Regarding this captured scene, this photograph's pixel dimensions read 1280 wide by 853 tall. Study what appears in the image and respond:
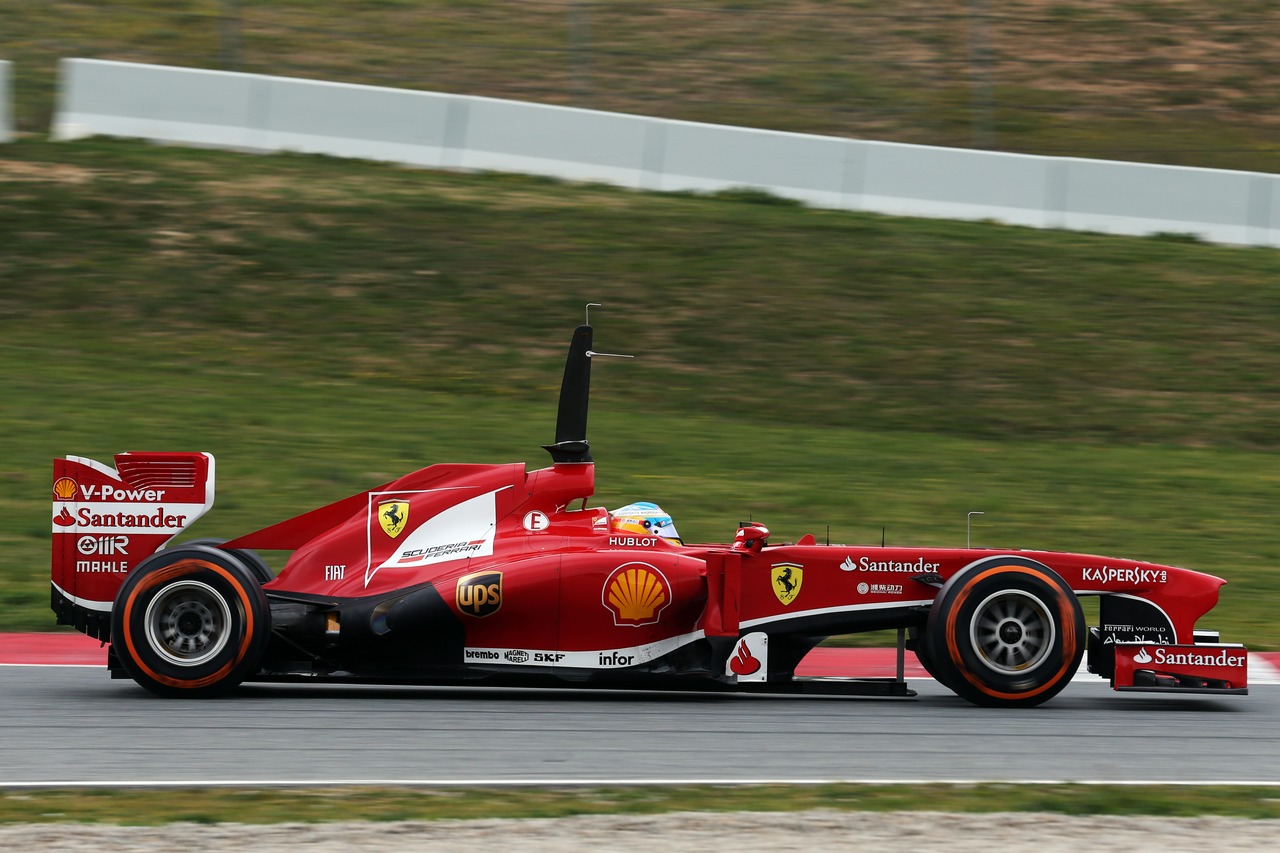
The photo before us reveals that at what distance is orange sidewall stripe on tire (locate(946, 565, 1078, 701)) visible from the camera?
7.54m

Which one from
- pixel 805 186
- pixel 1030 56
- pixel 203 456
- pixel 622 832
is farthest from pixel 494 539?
pixel 1030 56

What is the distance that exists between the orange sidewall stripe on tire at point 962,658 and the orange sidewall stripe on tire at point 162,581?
3281mm

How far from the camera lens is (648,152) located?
1983 cm

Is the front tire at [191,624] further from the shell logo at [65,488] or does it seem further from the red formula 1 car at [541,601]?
the shell logo at [65,488]

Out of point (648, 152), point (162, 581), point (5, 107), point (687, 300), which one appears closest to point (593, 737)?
point (162, 581)

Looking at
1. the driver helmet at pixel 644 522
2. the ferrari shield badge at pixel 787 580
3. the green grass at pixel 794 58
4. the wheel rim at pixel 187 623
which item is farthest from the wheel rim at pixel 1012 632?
the green grass at pixel 794 58

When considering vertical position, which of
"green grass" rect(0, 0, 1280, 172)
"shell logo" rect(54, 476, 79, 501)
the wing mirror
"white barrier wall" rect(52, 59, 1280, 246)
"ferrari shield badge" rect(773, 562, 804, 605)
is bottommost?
"ferrari shield badge" rect(773, 562, 804, 605)

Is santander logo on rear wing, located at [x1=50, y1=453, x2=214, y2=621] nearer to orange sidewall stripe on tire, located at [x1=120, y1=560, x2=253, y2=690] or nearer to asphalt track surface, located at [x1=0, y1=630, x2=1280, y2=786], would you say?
orange sidewall stripe on tire, located at [x1=120, y1=560, x2=253, y2=690]

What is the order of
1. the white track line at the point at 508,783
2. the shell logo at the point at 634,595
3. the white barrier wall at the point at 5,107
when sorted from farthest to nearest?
1. the white barrier wall at the point at 5,107
2. the shell logo at the point at 634,595
3. the white track line at the point at 508,783

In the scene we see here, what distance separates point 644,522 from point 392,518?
4.10ft

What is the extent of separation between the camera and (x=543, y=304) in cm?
1684

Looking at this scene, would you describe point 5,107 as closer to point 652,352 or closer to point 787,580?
point 652,352

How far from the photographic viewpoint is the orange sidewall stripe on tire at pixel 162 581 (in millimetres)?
7406

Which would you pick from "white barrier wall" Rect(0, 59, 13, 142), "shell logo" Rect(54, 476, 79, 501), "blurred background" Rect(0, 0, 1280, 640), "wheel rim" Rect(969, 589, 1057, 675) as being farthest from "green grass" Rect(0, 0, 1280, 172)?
"shell logo" Rect(54, 476, 79, 501)
